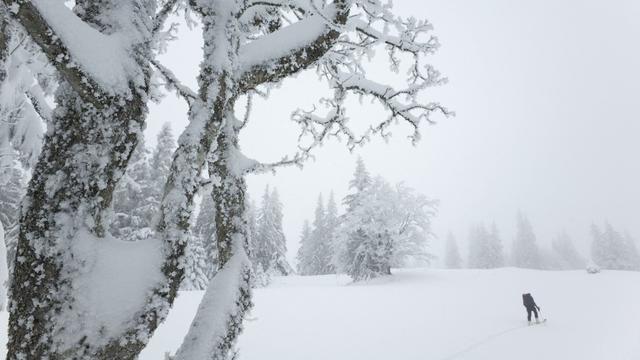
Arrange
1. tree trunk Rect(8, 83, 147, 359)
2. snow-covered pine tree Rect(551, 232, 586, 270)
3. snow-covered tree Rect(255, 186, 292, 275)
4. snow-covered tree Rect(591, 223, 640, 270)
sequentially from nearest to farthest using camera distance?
1. tree trunk Rect(8, 83, 147, 359)
2. snow-covered tree Rect(255, 186, 292, 275)
3. snow-covered tree Rect(591, 223, 640, 270)
4. snow-covered pine tree Rect(551, 232, 586, 270)

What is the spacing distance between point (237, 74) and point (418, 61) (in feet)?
8.66

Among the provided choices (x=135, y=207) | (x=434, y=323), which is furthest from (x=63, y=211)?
(x=135, y=207)

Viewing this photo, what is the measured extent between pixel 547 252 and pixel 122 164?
348 feet

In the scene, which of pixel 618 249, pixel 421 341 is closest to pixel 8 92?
pixel 421 341

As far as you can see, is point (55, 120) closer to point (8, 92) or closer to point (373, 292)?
point (8, 92)

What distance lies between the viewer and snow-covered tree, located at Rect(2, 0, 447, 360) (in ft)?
7.40

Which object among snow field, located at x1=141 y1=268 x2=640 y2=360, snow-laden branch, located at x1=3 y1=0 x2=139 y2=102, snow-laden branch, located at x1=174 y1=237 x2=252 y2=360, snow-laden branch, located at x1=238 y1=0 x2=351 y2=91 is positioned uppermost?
snow-laden branch, located at x1=238 y1=0 x2=351 y2=91

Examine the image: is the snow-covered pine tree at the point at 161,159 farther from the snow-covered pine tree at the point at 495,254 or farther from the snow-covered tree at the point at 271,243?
the snow-covered pine tree at the point at 495,254

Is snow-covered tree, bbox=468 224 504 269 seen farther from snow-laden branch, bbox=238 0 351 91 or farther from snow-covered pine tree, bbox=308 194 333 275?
snow-laden branch, bbox=238 0 351 91

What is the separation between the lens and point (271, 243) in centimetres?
4603

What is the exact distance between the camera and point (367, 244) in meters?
32.8

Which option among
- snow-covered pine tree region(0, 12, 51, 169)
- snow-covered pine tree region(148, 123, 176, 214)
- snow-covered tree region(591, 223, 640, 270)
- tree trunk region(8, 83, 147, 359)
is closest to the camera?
tree trunk region(8, 83, 147, 359)

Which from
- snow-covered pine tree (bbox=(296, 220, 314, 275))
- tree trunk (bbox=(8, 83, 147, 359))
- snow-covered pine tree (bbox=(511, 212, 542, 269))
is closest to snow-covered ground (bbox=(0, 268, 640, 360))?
tree trunk (bbox=(8, 83, 147, 359))

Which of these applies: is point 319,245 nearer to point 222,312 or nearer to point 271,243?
point 271,243
